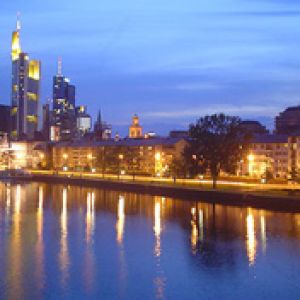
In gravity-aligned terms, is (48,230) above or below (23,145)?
below

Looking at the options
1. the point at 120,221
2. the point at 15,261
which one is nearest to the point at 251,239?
the point at 120,221

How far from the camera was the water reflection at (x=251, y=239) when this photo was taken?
24.0 meters

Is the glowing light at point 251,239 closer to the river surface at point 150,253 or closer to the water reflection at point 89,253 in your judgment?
the river surface at point 150,253

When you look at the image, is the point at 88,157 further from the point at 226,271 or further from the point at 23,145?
the point at 226,271

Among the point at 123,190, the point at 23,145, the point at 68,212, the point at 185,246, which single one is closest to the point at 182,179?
the point at 123,190

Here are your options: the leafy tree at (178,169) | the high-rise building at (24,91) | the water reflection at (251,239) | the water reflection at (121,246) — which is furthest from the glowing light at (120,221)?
the high-rise building at (24,91)

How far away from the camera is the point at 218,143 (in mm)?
48969

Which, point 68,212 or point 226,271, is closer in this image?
point 226,271

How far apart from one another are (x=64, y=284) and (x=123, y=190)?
34.7 metres

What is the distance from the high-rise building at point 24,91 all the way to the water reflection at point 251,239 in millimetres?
116195

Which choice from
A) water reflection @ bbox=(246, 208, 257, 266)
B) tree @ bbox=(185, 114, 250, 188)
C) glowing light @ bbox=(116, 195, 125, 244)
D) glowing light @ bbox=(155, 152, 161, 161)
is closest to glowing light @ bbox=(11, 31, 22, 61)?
glowing light @ bbox=(155, 152, 161, 161)

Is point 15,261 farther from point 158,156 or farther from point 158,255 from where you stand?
point 158,156

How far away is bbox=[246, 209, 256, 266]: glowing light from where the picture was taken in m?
23.9

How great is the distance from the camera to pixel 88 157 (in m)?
85.4
